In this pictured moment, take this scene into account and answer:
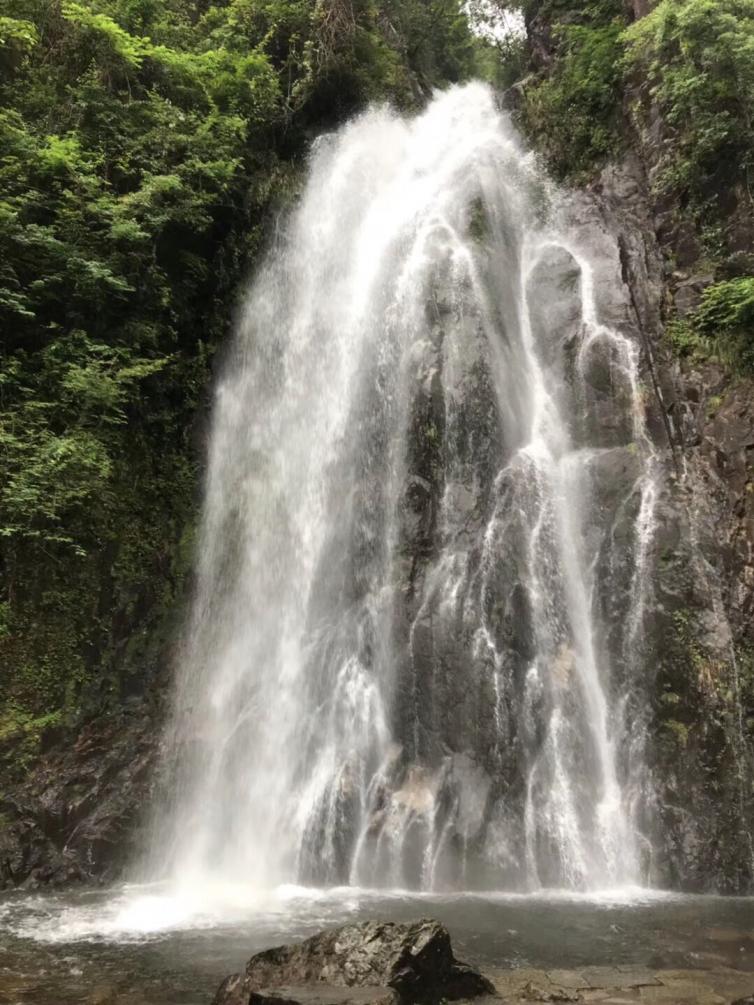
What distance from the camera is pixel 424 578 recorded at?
34.7ft

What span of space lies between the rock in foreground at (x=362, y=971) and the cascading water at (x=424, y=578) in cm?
350

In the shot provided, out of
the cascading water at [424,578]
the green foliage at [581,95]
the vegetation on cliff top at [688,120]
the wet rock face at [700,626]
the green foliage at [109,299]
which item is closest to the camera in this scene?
the wet rock face at [700,626]

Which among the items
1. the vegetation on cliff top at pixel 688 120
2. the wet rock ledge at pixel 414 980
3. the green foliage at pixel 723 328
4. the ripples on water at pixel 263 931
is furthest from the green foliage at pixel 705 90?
the wet rock ledge at pixel 414 980

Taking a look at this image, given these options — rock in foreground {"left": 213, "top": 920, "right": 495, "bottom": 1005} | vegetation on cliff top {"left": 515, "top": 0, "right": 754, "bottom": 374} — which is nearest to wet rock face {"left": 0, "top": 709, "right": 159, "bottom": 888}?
rock in foreground {"left": 213, "top": 920, "right": 495, "bottom": 1005}

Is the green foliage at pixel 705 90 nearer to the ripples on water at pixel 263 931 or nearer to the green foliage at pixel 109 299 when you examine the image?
the green foliage at pixel 109 299

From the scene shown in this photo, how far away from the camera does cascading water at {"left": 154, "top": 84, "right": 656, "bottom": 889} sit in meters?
8.91

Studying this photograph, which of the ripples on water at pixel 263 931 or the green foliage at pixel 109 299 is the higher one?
the green foliage at pixel 109 299

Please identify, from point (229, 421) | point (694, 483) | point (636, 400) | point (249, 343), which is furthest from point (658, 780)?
point (249, 343)

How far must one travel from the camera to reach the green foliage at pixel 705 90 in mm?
12125

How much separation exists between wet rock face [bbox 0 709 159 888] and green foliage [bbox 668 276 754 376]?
1064 centimetres

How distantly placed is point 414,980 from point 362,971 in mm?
364

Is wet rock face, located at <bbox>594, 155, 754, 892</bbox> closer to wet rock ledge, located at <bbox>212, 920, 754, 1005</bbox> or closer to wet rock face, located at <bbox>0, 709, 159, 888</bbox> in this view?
wet rock ledge, located at <bbox>212, 920, 754, 1005</bbox>

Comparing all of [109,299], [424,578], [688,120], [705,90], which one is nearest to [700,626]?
[424,578]

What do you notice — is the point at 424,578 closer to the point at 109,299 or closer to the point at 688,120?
the point at 109,299
